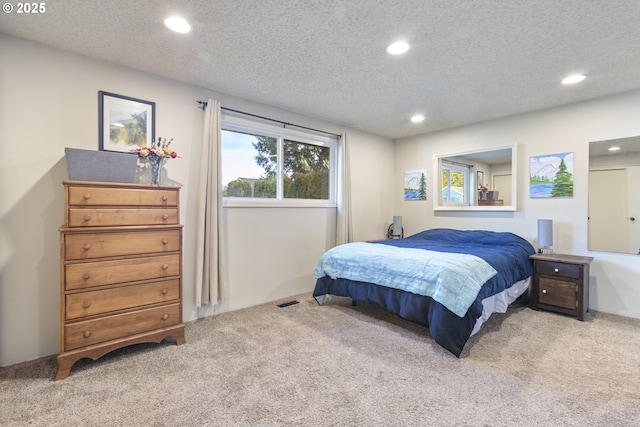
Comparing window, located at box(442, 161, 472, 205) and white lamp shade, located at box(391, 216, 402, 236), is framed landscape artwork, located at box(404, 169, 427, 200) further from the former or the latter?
white lamp shade, located at box(391, 216, 402, 236)

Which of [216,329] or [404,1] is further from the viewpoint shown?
[216,329]

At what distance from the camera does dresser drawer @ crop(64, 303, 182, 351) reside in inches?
81.1

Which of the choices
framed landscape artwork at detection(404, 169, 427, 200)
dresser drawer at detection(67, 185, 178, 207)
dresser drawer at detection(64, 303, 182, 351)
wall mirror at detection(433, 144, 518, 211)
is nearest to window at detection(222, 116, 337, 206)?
dresser drawer at detection(67, 185, 178, 207)

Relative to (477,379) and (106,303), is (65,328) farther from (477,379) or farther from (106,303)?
(477,379)

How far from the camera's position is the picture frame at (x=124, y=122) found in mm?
2598

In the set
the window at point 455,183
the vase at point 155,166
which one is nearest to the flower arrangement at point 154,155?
the vase at point 155,166

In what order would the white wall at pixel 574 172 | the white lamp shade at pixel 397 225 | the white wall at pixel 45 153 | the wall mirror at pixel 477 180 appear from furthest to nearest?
1. the white lamp shade at pixel 397 225
2. the wall mirror at pixel 477 180
3. the white wall at pixel 574 172
4. the white wall at pixel 45 153

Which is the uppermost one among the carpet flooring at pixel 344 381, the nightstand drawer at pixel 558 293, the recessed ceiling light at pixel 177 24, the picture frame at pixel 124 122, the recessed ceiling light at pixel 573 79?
the recessed ceiling light at pixel 177 24

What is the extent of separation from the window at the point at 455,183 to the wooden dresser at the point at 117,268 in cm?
388

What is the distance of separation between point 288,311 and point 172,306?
130cm

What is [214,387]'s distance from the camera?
6.34 feet

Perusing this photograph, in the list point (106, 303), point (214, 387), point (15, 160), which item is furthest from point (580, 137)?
point (15, 160)

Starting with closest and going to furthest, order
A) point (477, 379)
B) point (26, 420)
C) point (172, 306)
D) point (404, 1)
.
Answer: point (26, 420) → point (404, 1) → point (477, 379) → point (172, 306)

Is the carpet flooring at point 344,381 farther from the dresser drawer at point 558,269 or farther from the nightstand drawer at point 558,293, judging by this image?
the dresser drawer at point 558,269
